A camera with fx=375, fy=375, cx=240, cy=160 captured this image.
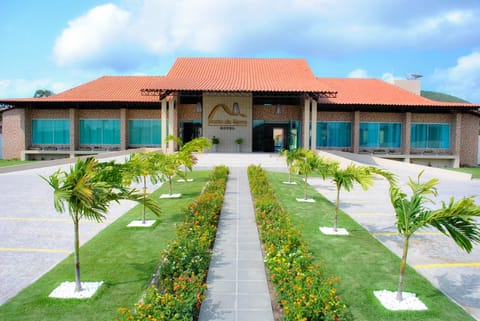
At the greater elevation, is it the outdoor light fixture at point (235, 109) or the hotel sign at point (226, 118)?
the outdoor light fixture at point (235, 109)

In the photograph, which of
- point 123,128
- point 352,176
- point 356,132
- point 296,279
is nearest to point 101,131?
point 123,128

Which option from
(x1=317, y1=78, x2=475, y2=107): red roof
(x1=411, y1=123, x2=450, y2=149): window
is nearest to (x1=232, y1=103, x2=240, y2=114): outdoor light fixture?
(x1=317, y1=78, x2=475, y2=107): red roof

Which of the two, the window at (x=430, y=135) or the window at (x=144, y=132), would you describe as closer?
the window at (x=144, y=132)

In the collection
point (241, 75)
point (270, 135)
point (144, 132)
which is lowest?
point (270, 135)

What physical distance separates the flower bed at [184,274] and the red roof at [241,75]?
49.4ft

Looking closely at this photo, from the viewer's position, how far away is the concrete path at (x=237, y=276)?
4.68 meters

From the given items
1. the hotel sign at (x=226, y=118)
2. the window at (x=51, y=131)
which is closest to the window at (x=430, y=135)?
the hotel sign at (x=226, y=118)

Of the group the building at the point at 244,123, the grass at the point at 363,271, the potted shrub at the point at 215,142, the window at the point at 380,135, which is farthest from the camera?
the window at the point at 380,135

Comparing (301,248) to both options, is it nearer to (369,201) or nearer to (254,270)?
(254,270)

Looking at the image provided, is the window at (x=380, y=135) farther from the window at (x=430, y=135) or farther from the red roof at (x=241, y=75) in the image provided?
the red roof at (x=241, y=75)

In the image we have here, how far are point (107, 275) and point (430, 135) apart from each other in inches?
1076

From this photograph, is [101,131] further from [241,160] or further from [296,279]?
[296,279]

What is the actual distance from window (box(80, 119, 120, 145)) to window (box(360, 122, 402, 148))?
17995 millimetres

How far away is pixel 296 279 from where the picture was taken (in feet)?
16.0
